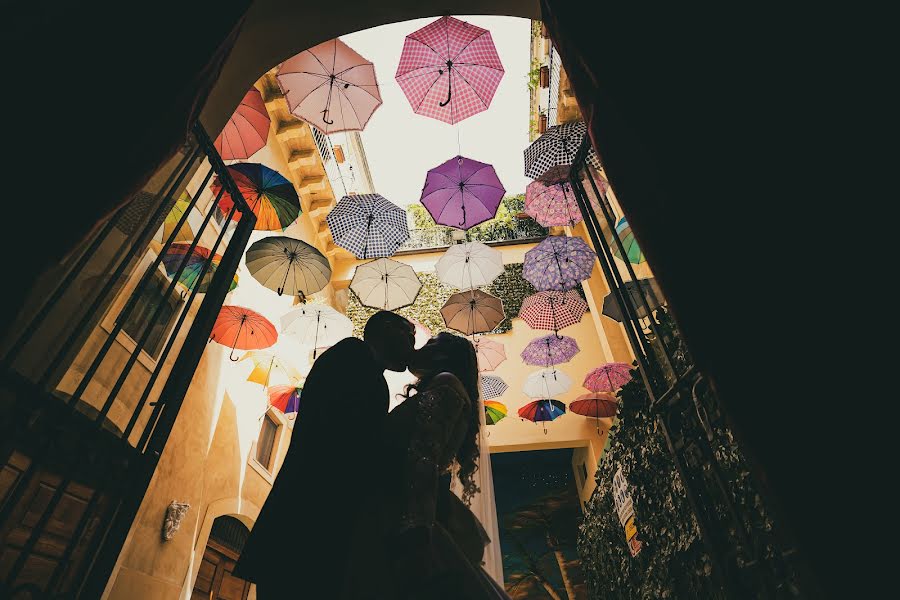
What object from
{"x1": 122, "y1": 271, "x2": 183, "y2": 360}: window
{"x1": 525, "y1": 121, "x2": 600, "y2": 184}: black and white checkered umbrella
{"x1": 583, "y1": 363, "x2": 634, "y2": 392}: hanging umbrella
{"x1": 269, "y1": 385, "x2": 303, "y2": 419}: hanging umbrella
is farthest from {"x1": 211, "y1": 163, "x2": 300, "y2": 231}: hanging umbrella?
{"x1": 583, "y1": 363, "x2": 634, "y2": 392}: hanging umbrella

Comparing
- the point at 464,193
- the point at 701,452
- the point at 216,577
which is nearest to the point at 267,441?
the point at 216,577

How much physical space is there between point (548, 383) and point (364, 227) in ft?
17.1

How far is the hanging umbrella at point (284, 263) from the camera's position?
7461 millimetres

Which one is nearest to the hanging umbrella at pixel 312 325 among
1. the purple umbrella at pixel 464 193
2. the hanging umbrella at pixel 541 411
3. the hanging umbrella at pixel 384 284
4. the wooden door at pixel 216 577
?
the hanging umbrella at pixel 384 284

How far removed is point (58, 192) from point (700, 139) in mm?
2397

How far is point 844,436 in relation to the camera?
1177mm

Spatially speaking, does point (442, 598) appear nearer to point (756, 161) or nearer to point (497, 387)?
point (756, 161)

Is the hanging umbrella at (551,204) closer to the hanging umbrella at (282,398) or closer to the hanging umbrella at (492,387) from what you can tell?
the hanging umbrella at (492,387)

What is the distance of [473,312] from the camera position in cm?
945

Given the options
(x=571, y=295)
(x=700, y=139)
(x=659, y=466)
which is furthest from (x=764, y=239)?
(x=571, y=295)

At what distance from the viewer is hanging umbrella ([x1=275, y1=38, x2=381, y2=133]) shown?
6664 millimetres

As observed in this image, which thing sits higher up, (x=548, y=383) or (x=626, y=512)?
(x=548, y=383)

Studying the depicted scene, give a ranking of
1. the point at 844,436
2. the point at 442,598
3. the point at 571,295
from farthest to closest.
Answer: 1. the point at 571,295
2. the point at 442,598
3. the point at 844,436

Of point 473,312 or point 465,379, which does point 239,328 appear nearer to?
point 473,312
